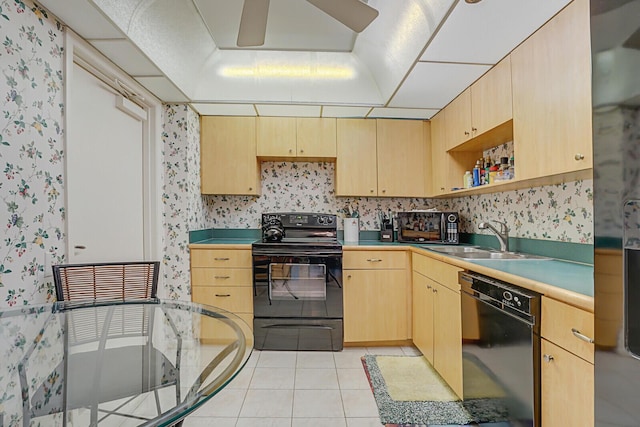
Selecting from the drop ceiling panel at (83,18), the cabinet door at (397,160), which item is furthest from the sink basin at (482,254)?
the drop ceiling panel at (83,18)

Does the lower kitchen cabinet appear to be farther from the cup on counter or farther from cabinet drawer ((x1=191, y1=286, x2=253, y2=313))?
the cup on counter

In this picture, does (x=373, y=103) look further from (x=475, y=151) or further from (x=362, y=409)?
(x=362, y=409)

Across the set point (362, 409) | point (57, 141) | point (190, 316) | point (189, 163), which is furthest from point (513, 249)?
point (57, 141)

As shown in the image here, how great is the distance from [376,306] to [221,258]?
58.0 inches

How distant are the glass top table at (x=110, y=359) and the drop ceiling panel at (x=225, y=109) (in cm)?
191

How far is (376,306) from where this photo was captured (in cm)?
285

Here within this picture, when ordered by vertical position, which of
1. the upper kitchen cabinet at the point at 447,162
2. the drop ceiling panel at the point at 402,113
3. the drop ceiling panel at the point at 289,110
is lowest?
the upper kitchen cabinet at the point at 447,162

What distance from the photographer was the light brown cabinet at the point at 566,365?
3.45ft

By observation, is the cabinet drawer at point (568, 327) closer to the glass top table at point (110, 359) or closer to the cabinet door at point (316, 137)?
the glass top table at point (110, 359)

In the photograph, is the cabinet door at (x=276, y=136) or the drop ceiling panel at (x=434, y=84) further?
the cabinet door at (x=276, y=136)

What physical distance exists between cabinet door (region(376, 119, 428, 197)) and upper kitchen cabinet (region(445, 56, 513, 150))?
485mm

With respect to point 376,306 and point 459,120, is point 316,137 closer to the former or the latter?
point 459,120

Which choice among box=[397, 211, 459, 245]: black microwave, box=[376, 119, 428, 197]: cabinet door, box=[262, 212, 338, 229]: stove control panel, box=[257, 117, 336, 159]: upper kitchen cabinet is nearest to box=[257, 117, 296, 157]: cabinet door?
box=[257, 117, 336, 159]: upper kitchen cabinet

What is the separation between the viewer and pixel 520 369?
1.32 m
